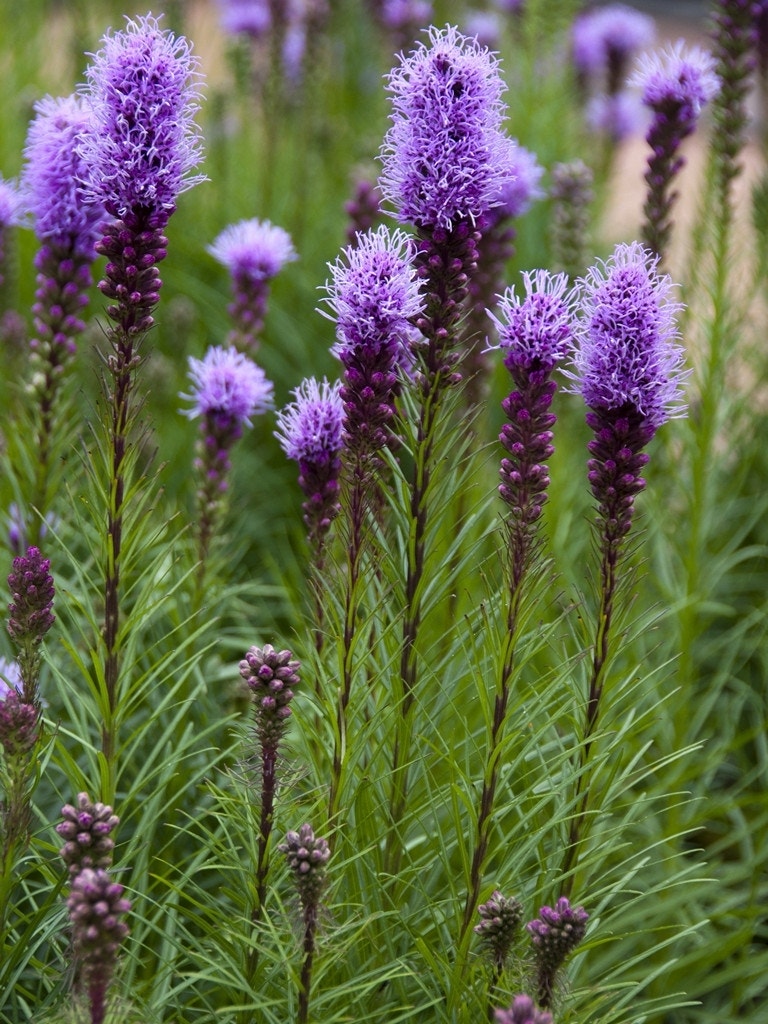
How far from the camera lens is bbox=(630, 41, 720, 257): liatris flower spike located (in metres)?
2.75

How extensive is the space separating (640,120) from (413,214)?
4935mm

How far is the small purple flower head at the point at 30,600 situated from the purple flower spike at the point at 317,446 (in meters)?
0.51

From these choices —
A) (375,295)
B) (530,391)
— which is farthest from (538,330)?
(375,295)

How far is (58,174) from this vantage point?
2256 mm

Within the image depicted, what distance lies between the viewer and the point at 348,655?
1.84 meters

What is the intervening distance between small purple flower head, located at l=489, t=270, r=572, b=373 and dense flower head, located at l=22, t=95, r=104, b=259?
909 millimetres

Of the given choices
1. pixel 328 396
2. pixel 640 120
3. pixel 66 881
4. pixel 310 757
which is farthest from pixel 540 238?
pixel 66 881

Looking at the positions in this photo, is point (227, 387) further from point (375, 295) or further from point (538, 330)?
point (538, 330)

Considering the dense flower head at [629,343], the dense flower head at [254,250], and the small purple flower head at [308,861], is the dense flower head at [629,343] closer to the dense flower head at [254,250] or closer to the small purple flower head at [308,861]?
the small purple flower head at [308,861]

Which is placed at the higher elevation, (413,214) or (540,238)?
(540,238)

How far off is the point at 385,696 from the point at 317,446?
47 centimetres

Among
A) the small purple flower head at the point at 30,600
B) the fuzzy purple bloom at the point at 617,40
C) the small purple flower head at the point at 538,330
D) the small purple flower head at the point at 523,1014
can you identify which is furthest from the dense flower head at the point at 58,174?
the fuzzy purple bloom at the point at 617,40

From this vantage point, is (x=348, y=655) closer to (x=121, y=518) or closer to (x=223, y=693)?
(x=121, y=518)

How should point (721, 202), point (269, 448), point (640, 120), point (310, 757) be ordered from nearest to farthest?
point (310, 757), point (721, 202), point (269, 448), point (640, 120)
